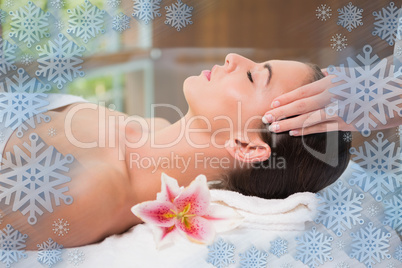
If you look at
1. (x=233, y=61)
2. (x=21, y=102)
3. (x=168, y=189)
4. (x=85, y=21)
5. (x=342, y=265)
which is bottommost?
(x=342, y=265)

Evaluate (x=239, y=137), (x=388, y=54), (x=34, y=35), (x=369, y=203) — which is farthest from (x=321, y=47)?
(x=34, y=35)

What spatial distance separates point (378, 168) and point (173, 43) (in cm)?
64

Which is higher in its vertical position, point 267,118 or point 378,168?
point 267,118

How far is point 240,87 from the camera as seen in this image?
1.11m

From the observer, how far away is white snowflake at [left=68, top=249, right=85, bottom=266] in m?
1.10

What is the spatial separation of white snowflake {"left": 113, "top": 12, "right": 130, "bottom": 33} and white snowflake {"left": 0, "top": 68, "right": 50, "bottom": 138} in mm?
230

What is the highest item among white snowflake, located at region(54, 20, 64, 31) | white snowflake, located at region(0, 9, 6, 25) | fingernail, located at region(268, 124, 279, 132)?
white snowflake, located at region(0, 9, 6, 25)

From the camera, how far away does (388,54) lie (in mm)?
1172
